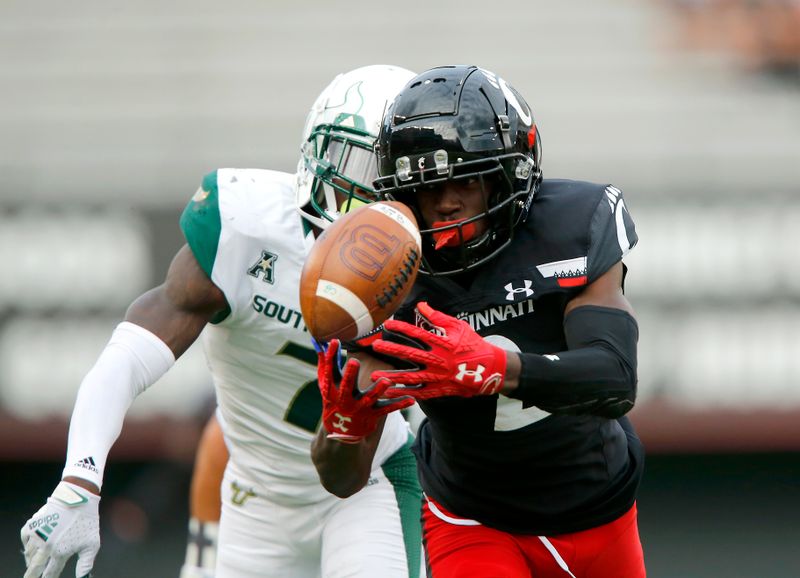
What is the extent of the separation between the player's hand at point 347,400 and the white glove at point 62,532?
652 millimetres

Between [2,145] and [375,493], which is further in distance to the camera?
[2,145]

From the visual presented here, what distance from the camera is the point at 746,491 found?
25.0ft

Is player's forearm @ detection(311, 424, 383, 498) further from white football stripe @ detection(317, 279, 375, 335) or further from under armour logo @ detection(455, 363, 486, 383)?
under armour logo @ detection(455, 363, 486, 383)

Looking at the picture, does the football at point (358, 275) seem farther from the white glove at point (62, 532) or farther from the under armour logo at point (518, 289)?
the white glove at point (62, 532)

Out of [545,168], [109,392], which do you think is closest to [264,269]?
[109,392]

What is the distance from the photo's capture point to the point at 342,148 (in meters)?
3.15

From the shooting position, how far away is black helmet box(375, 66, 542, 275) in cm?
262

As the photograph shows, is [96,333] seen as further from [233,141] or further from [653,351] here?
[653,351]

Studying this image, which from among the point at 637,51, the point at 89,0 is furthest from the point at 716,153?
the point at 89,0

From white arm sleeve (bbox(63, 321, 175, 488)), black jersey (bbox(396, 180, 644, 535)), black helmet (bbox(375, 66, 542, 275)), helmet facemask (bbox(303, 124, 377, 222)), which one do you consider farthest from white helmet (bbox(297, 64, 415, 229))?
white arm sleeve (bbox(63, 321, 175, 488))

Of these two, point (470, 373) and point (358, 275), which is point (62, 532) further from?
point (470, 373)

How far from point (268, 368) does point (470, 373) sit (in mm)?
1239

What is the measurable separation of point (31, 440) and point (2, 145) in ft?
7.60

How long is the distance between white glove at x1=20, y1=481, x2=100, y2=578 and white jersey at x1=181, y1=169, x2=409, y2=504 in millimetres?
696
